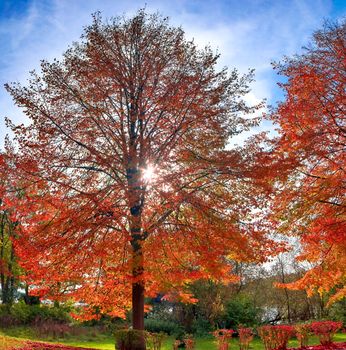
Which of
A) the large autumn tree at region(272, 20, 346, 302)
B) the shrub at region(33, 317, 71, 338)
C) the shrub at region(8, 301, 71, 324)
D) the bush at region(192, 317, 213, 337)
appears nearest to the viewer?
the large autumn tree at region(272, 20, 346, 302)

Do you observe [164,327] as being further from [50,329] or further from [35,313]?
[35,313]

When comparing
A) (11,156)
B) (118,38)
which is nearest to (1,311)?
(11,156)

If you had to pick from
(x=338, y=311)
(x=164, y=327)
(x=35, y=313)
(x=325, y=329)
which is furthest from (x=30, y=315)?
(x=338, y=311)

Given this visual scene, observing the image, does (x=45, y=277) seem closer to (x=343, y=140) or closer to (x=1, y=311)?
(x=343, y=140)

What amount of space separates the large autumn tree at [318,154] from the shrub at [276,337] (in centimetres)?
235

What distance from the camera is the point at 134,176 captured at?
36.2 ft

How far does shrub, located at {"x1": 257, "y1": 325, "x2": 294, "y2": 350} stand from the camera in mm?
11648

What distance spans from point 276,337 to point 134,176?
653cm

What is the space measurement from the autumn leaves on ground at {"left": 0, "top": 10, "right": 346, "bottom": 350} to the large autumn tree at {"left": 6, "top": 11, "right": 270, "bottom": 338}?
39 millimetres

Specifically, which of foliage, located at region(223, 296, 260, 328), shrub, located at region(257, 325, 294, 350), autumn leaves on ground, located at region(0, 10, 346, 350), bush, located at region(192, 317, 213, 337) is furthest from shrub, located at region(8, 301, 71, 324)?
shrub, located at region(257, 325, 294, 350)

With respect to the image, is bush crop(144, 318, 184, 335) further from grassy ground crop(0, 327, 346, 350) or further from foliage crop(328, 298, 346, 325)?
foliage crop(328, 298, 346, 325)

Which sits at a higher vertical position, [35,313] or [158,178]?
[158,178]

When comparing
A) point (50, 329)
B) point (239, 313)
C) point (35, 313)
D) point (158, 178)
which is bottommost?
point (50, 329)

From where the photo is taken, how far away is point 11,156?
33.4ft
